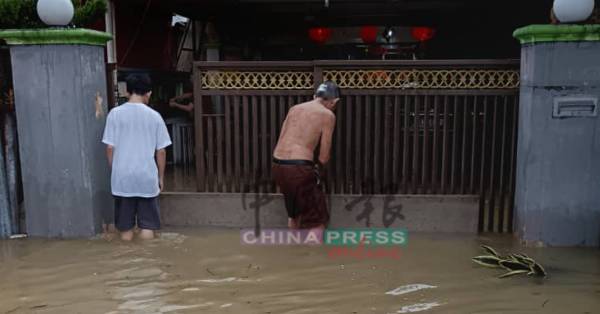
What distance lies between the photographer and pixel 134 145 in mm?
4902

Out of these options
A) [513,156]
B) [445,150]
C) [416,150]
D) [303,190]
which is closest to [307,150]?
[303,190]

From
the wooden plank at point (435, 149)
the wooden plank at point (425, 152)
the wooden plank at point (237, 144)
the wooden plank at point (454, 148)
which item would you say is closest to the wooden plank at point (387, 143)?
the wooden plank at point (425, 152)

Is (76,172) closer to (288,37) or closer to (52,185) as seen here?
(52,185)

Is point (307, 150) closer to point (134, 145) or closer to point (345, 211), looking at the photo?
point (345, 211)

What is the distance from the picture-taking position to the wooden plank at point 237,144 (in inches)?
216

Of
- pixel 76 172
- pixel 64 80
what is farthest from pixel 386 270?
pixel 64 80

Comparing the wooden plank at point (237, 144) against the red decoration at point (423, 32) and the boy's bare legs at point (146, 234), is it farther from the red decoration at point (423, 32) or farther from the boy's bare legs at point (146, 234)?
the red decoration at point (423, 32)

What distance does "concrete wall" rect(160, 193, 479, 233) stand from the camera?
5.39 meters

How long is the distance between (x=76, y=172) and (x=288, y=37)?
9.42 meters

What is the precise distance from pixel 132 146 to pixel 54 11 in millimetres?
1410

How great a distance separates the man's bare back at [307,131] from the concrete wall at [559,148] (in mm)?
1828

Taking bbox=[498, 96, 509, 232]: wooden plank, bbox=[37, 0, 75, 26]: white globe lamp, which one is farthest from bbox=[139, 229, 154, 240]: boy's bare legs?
bbox=[498, 96, 509, 232]: wooden plank

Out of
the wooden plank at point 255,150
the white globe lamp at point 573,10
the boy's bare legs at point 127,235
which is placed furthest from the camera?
the wooden plank at point 255,150

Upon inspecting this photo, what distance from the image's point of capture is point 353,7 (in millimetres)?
10375
